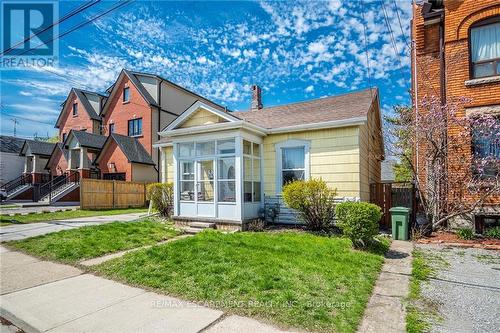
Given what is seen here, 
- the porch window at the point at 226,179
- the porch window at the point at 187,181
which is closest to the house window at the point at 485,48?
the porch window at the point at 226,179

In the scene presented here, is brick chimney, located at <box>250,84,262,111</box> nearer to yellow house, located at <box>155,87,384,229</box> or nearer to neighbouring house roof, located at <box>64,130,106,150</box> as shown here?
yellow house, located at <box>155,87,384,229</box>

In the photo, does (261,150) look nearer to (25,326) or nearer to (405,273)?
(405,273)

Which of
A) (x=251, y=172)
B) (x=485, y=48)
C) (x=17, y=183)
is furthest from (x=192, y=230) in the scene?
(x=17, y=183)

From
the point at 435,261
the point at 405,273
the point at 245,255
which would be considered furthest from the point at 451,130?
the point at 245,255

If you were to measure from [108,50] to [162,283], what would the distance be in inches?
496

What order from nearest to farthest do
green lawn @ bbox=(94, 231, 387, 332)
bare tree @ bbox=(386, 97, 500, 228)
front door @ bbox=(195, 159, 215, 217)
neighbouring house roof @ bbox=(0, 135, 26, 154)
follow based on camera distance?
1. green lawn @ bbox=(94, 231, 387, 332)
2. bare tree @ bbox=(386, 97, 500, 228)
3. front door @ bbox=(195, 159, 215, 217)
4. neighbouring house roof @ bbox=(0, 135, 26, 154)

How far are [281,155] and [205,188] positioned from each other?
330cm

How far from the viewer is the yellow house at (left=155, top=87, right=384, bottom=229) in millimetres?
9742

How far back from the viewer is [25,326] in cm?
362

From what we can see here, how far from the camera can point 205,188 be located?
1098 centimetres

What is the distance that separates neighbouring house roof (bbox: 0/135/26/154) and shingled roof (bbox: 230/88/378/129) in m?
32.9

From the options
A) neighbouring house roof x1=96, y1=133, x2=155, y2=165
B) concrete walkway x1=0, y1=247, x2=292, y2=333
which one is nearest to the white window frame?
concrete walkway x1=0, y1=247, x2=292, y2=333

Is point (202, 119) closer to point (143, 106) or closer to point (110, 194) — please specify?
point (110, 194)

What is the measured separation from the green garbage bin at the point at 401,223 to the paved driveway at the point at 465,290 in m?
1.39
